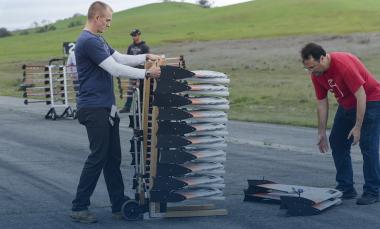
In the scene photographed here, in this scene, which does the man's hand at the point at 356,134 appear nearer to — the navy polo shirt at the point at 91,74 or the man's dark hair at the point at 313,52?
the man's dark hair at the point at 313,52

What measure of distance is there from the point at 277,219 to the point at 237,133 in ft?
29.7

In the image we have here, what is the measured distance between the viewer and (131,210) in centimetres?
863

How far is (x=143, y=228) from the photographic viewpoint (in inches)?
327

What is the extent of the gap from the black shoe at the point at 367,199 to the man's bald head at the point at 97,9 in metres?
3.31

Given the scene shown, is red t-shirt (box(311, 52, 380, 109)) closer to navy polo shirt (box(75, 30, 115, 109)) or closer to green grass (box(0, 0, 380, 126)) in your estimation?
navy polo shirt (box(75, 30, 115, 109))

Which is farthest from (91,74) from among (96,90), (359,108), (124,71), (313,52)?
(359,108)

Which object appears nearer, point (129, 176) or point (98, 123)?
point (98, 123)

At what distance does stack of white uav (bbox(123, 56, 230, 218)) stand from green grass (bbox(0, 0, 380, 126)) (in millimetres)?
10331

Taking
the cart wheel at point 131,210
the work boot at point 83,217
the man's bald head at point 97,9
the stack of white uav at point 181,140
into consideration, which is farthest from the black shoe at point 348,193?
the man's bald head at point 97,9

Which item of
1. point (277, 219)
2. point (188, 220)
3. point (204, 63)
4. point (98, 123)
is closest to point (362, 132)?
point (277, 219)

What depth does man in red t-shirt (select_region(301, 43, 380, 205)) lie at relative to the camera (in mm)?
9094

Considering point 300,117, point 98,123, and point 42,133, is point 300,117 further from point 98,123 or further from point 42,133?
point 98,123

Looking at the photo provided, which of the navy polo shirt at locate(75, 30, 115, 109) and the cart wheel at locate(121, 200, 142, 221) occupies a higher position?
the navy polo shirt at locate(75, 30, 115, 109)

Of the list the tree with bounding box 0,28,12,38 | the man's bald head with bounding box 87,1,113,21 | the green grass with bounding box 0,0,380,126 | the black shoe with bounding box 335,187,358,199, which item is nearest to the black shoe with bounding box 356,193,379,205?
the black shoe with bounding box 335,187,358,199
